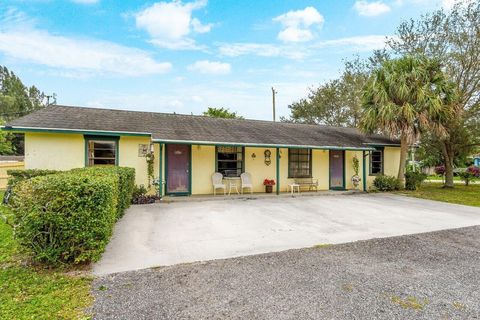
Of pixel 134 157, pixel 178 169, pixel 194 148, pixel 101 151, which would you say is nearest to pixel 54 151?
pixel 101 151

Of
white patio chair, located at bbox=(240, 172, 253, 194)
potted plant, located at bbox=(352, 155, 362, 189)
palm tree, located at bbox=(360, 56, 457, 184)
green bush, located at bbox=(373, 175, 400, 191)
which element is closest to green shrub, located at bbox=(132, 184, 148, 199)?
white patio chair, located at bbox=(240, 172, 253, 194)

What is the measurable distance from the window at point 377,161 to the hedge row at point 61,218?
1349cm

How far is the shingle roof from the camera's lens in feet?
31.1

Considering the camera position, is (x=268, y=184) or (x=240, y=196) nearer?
(x=240, y=196)

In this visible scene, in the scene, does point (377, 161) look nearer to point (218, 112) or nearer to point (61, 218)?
point (61, 218)

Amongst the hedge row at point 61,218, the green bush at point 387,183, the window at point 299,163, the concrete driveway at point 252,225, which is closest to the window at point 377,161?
the green bush at point 387,183

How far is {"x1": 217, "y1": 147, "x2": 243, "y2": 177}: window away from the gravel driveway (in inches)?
277

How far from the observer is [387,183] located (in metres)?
13.0

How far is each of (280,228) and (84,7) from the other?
11888 millimetres

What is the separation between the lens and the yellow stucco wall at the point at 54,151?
9.03 meters

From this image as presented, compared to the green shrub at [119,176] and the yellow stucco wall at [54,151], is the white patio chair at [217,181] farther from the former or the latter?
the yellow stucco wall at [54,151]

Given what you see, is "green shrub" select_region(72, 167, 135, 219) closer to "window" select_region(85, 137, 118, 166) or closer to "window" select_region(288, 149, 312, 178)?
"window" select_region(85, 137, 118, 166)

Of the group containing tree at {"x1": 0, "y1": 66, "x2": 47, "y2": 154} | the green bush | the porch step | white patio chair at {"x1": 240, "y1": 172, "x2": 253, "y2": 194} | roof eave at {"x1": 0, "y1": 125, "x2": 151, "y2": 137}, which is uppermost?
tree at {"x1": 0, "y1": 66, "x2": 47, "y2": 154}

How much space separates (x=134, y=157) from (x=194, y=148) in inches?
90.0
